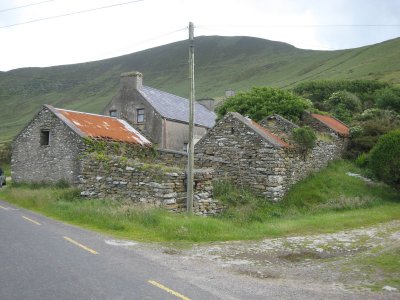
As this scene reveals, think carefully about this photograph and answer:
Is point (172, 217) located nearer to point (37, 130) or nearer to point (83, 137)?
point (83, 137)

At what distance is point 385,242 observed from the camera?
37.3 ft

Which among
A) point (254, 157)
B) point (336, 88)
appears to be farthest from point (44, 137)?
point (336, 88)

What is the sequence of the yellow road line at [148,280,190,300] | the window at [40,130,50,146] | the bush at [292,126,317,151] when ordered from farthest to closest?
the window at [40,130,50,146] < the bush at [292,126,317,151] < the yellow road line at [148,280,190,300]

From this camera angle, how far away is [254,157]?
18406 mm

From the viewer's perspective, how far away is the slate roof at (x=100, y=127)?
23359mm

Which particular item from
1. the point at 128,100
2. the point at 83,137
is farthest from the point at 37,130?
the point at 128,100

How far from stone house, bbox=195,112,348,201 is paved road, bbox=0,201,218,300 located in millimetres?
8831

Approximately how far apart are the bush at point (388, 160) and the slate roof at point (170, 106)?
16379 mm

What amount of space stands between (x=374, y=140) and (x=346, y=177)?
258 inches

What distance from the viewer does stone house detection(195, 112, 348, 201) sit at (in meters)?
17.9

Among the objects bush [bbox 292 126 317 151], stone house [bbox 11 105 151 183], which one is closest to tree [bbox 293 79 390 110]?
stone house [bbox 11 105 151 183]

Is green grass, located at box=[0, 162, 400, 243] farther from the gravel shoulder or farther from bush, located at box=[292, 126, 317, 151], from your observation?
bush, located at box=[292, 126, 317, 151]

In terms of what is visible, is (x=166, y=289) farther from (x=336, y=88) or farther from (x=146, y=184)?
(x=336, y=88)

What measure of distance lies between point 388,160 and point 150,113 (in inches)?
704
